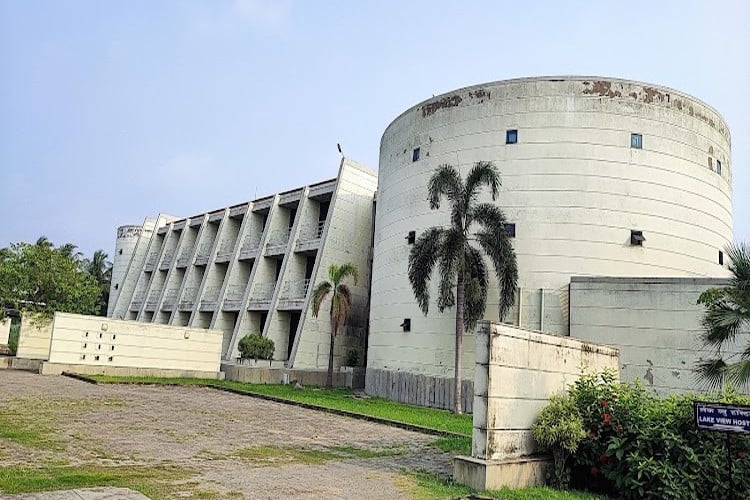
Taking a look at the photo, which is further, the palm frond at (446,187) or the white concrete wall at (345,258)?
the white concrete wall at (345,258)

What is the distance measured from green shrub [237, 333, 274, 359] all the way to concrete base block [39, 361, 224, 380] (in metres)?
1.68

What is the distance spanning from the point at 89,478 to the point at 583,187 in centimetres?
2092

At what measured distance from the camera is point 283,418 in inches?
662

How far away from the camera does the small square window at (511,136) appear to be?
82.9 feet

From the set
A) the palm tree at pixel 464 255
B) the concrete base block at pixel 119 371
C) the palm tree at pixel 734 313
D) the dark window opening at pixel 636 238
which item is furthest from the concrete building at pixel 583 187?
the concrete base block at pixel 119 371

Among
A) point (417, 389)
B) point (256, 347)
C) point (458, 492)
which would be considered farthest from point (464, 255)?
point (256, 347)

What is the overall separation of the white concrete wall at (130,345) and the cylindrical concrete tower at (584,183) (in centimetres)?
1211

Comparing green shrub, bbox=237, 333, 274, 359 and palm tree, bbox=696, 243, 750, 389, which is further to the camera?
green shrub, bbox=237, 333, 274, 359

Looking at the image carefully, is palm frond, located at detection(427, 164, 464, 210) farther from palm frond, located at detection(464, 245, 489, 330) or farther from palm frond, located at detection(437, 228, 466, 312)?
palm frond, located at detection(464, 245, 489, 330)

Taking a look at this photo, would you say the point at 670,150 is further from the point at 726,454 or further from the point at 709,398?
the point at 726,454

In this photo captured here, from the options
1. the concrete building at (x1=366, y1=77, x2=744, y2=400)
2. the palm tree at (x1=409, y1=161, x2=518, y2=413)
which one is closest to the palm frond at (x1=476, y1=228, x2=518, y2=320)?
the palm tree at (x1=409, y1=161, x2=518, y2=413)

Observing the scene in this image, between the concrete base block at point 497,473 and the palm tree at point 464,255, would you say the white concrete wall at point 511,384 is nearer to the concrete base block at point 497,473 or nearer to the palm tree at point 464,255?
the concrete base block at point 497,473

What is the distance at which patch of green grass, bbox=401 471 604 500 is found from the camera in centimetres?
871

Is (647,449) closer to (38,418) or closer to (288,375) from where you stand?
(38,418)
